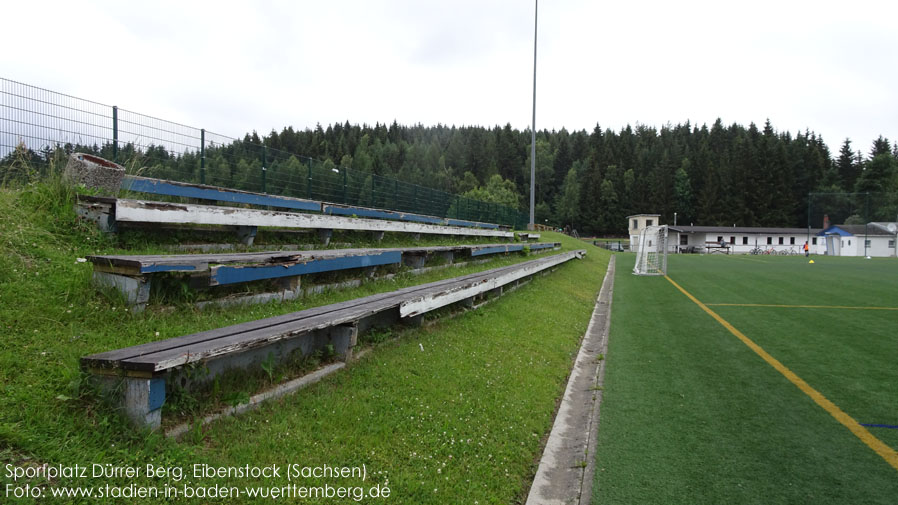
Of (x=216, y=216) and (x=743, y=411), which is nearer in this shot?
(x=743, y=411)

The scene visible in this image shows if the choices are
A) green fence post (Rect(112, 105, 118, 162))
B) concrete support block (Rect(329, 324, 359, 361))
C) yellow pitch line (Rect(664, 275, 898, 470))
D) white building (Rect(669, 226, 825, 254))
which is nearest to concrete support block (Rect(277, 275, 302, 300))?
concrete support block (Rect(329, 324, 359, 361))

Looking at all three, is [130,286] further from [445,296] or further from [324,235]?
[324,235]

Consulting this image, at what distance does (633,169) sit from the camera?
313ft

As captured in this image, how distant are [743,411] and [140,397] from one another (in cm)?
467

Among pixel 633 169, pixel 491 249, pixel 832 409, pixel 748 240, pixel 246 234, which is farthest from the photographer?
pixel 633 169

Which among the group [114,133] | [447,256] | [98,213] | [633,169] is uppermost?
[633,169]

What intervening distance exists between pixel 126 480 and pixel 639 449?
320 cm

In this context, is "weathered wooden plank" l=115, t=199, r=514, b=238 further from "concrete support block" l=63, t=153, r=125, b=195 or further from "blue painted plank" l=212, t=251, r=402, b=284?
"blue painted plank" l=212, t=251, r=402, b=284

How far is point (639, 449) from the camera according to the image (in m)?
3.43

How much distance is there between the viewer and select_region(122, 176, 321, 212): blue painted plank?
610 centimetres

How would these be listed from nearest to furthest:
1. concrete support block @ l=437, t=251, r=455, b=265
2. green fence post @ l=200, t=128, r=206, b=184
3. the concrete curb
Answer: the concrete curb < green fence post @ l=200, t=128, r=206, b=184 < concrete support block @ l=437, t=251, r=455, b=265

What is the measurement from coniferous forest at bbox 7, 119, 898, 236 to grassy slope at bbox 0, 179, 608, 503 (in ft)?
196

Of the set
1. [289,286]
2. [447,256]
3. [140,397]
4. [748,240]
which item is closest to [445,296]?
[289,286]

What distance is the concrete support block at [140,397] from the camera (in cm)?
229
